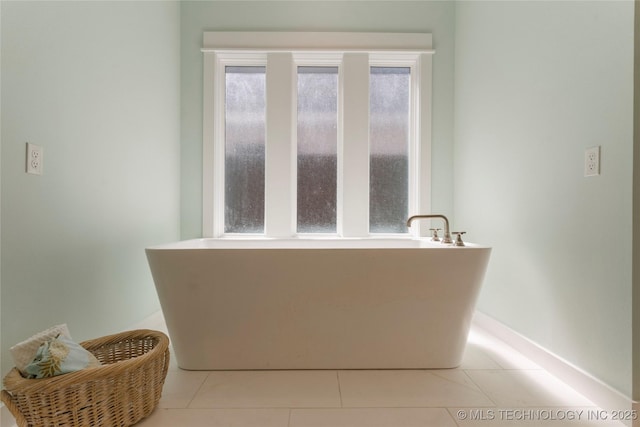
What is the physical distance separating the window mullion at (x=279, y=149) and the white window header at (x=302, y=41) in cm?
10

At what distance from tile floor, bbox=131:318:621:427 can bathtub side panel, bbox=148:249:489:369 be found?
0.09 metres

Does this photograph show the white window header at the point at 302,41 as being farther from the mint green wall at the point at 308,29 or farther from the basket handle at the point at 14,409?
the basket handle at the point at 14,409

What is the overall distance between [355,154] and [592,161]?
155cm

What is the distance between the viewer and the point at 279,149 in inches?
102

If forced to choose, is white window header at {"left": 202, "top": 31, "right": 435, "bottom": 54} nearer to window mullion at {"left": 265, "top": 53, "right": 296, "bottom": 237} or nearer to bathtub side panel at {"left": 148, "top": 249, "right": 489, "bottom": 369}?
window mullion at {"left": 265, "top": 53, "right": 296, "bottom": 237}

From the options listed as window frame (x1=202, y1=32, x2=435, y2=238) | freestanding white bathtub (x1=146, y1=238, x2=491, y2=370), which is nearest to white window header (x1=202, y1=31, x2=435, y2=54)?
window frame (x1=202, y1=32, x2=435, y2=238)

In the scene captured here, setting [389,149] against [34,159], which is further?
[389,149]

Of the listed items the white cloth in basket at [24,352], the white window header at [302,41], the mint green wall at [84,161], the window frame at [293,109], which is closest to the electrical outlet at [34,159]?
the mint green wall at [84,161]

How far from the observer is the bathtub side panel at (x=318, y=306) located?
1499 millimetres

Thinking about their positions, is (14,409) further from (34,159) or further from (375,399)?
(375,399)

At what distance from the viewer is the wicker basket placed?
39.6 inches

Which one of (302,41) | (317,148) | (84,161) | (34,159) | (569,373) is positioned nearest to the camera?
(34,159)

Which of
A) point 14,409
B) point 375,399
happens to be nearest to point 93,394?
point 14,409

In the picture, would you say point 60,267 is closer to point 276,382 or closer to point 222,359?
point 222,359
